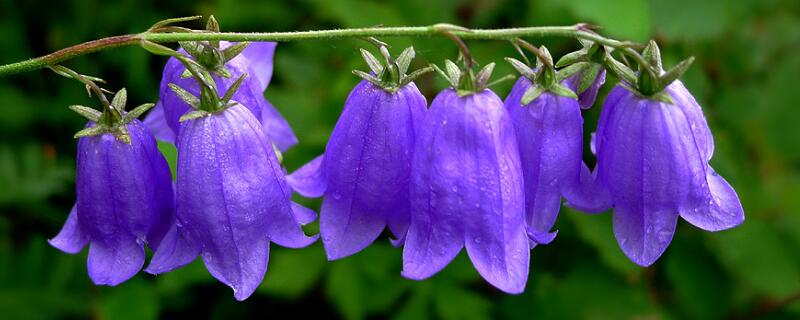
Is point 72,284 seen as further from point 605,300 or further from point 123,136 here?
point 605,300

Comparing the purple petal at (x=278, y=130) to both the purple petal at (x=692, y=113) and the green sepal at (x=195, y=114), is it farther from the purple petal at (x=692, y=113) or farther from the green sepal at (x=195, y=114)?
the purple petal at (x=692, y=113)

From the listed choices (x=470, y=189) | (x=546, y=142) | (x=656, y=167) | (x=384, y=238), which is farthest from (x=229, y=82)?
(x=384, y=238)

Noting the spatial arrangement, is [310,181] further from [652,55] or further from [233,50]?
[652,55]

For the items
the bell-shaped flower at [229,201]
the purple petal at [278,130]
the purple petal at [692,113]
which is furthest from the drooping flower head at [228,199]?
the purple petal at [692,113]

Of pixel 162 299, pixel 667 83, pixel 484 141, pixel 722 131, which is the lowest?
pixel 162 299

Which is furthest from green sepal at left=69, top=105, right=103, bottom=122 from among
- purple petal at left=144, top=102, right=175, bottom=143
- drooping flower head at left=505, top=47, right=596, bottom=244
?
drooping flower head at left=505, top=47, right=596, bottom=244

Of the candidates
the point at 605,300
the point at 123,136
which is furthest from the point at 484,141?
the point at 605,300
